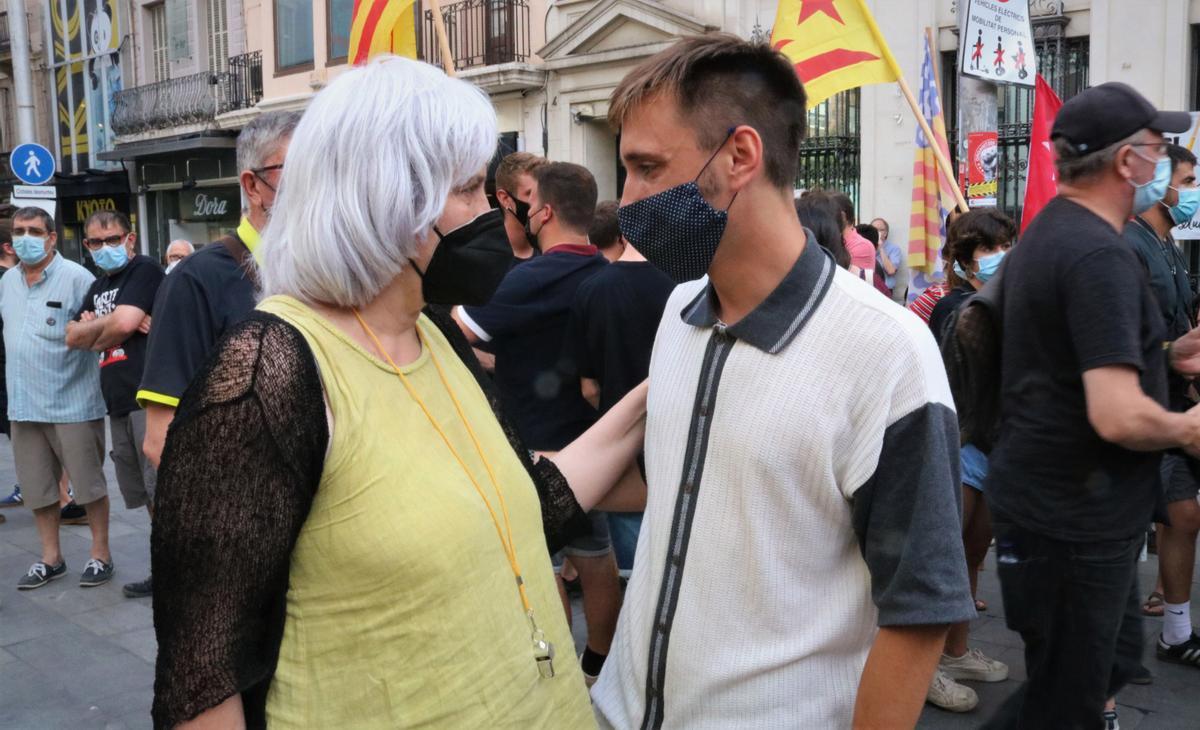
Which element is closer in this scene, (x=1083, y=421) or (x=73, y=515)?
(x=1083, y=421)

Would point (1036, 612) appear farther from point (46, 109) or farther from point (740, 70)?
point (46, 109)

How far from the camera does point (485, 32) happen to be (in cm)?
1769

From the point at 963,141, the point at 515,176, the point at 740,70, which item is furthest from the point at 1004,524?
the point at 963,141

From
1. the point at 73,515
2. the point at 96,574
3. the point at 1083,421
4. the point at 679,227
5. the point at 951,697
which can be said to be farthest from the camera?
the point at 73,515

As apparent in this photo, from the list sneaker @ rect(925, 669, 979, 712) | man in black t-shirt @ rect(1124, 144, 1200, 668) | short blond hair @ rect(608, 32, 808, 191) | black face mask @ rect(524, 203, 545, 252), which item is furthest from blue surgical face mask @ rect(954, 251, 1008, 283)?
short blond hair @ rect(608, 32, 808, 191)

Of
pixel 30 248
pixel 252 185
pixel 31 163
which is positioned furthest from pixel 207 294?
pixel 31 163

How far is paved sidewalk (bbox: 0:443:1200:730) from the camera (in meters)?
4.13

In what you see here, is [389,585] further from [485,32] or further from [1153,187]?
[485,32]

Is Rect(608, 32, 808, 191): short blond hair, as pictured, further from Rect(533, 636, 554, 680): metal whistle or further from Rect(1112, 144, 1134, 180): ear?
A: Rect(1112, 144, 1134, 180): ear

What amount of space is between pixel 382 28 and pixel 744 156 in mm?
4851

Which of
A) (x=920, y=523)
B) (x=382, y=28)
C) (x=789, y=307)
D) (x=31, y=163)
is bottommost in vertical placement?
(x=920, y=523)

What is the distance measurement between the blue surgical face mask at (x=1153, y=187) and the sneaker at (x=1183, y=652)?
2304 mm

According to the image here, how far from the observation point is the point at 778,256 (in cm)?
179

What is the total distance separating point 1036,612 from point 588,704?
4.58 ft
